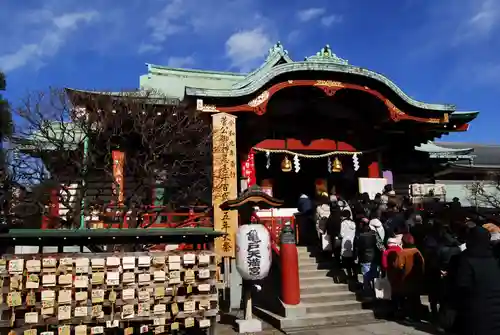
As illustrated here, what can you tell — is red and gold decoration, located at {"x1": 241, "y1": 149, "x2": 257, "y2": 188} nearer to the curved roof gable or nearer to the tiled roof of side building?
the curved roof gable

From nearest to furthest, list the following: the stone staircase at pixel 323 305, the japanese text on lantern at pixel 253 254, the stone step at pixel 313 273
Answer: the japanese text on lantern at pixel 253 254 < the stone staircase at pixel 323 305 < the stone step at pixel 313 273

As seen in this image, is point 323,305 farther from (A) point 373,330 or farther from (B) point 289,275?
(A) point 373,330

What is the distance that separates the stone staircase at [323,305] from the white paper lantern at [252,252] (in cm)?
115

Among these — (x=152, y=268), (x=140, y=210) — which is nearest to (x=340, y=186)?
(x=140, y=210)

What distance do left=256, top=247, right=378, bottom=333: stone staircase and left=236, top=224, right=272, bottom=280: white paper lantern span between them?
115cm

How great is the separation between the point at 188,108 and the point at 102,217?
4325 mm

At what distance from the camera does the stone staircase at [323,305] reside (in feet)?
28.2

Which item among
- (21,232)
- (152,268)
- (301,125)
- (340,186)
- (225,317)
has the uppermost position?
(301,125)

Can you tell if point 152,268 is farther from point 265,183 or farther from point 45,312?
point 265,183

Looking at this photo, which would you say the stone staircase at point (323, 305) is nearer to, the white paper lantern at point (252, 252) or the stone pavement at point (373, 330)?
the stone pavement at point (373, 330)

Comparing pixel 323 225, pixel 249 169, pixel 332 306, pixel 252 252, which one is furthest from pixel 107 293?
pixel 249 169

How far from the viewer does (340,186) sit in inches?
694

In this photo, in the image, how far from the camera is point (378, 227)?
32.7ft

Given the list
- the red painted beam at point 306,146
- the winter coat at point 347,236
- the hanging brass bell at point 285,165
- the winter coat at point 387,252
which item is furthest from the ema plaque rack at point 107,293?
the red painted beam at point 306,146
